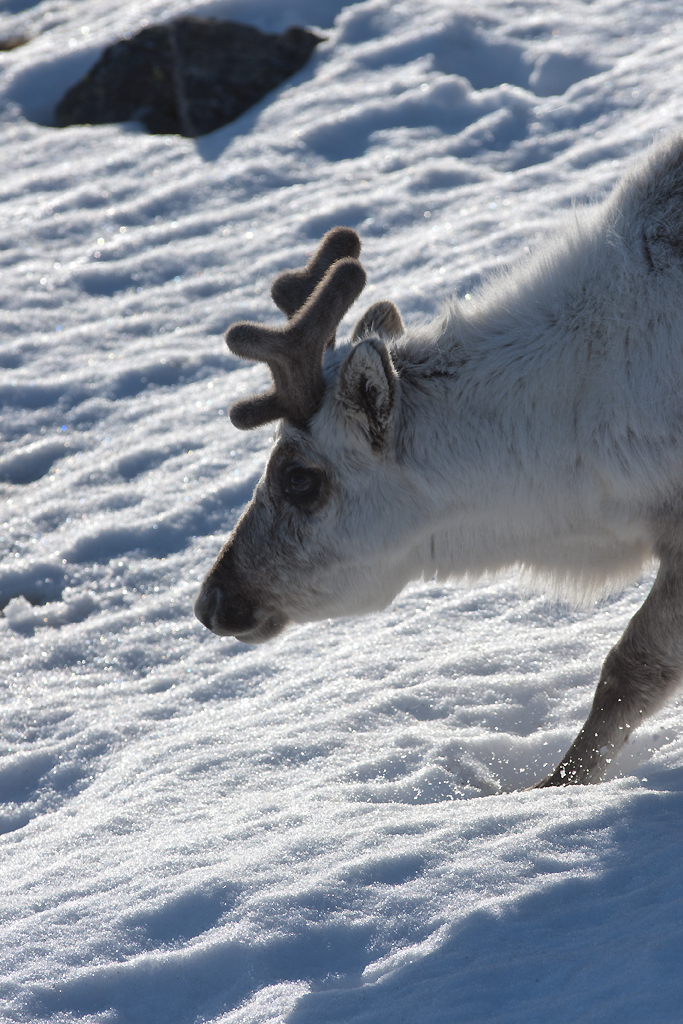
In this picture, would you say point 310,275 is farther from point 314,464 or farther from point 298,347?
point 314,464

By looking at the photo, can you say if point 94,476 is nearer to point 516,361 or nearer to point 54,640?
point 54,640

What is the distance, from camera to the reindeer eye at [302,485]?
3.08 meters

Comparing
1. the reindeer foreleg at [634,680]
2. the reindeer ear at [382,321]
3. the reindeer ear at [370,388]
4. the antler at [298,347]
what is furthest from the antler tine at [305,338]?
the reindeer foreleg at [634,680]

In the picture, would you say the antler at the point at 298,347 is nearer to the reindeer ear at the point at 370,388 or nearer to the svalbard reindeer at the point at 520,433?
the svalbard reindeer at the point at 520,433

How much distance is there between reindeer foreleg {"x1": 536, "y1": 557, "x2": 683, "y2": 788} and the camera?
2889mm

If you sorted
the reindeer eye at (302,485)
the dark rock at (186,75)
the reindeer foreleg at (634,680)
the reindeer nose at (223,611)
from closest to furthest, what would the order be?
the reindeer foreleg at (634,680) < the reindeer eye at (302,485) < the reindeer nose at (223,611) < the dark rock at (186,75)

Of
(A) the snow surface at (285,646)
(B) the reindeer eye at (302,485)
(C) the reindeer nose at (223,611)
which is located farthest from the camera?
(C) the reindeer nose at (223,611)

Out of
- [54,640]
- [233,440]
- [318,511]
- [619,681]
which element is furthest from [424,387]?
[233,440]

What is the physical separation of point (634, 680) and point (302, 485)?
117 cm

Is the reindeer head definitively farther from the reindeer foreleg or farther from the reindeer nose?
the reindeer foreleg

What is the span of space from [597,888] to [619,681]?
812 millimetres

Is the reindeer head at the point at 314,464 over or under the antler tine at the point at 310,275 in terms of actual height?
under

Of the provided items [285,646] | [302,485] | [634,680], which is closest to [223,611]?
[302,485]

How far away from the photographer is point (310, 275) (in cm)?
344
